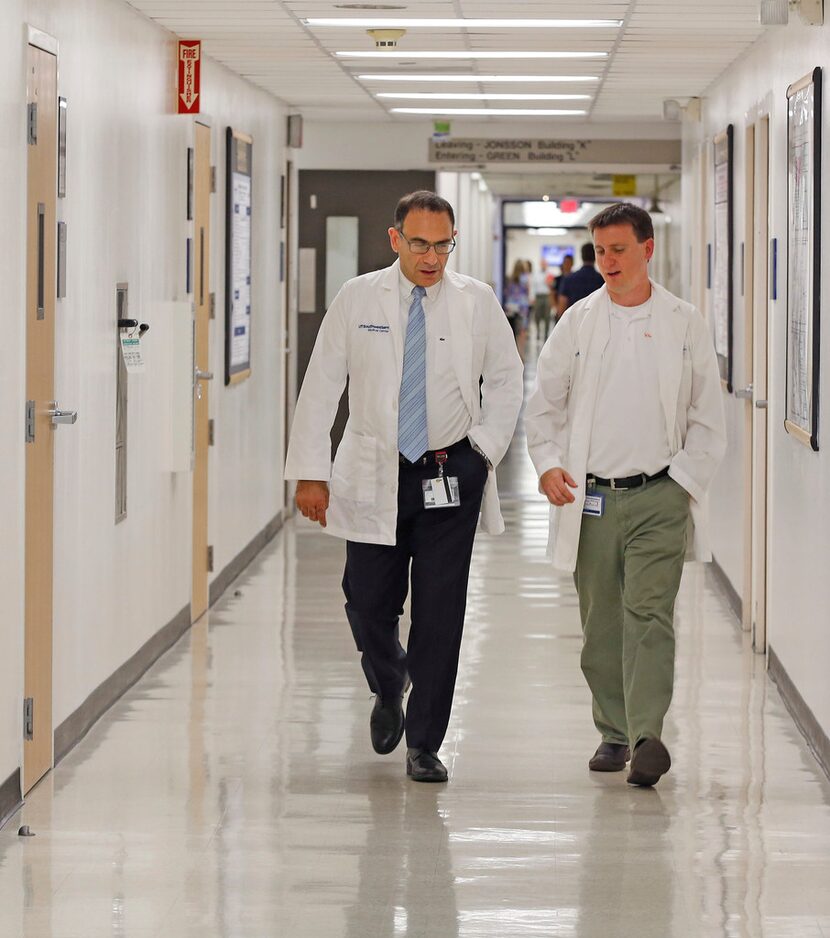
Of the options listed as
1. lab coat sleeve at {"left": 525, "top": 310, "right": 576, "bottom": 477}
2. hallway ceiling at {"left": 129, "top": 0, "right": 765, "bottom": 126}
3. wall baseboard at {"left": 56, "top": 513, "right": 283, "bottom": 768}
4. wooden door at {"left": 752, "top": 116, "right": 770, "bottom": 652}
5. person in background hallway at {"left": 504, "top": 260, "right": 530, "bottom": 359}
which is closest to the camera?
lab coat sleeve at {"left": 525, "top": 310, "right": 576, "bottom": 477}

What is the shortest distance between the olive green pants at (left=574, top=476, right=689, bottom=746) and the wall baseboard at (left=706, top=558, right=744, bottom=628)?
8.68 feet

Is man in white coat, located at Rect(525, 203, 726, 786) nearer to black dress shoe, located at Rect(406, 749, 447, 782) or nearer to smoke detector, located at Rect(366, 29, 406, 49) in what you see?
black dress shoe, located at Rect(406, 749, 447, 782)

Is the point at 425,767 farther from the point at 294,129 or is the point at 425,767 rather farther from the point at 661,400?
the point at 294,129

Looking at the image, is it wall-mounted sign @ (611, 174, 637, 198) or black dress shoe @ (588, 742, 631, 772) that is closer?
black dress shoe @ (588, 742, 631, 772)

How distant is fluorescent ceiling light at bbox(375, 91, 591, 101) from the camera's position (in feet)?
32.9

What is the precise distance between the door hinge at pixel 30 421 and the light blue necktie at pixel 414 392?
1.05 m

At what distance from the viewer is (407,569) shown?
16.8ft

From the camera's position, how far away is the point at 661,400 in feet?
15.9

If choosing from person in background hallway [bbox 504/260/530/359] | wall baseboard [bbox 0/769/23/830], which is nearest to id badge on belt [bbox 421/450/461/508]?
wall baseboard [bbox 0/769/23/830]

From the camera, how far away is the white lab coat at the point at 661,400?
485cm

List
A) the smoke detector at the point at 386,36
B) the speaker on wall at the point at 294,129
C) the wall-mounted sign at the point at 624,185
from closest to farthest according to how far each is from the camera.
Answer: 1. the smoke detector at the point at 386,36
2. the speaker on wall at the point at 294,129
3. the wall-mounted sign at the point at 624,185

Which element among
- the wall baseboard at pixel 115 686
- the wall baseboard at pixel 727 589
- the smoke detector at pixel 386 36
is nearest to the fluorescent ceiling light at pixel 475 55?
the smoke detector at pixel 386 36

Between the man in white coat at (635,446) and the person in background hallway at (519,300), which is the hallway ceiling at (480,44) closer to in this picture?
the man in white coat at (635,446)

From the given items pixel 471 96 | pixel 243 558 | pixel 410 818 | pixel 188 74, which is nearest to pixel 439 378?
pixel 410 818
